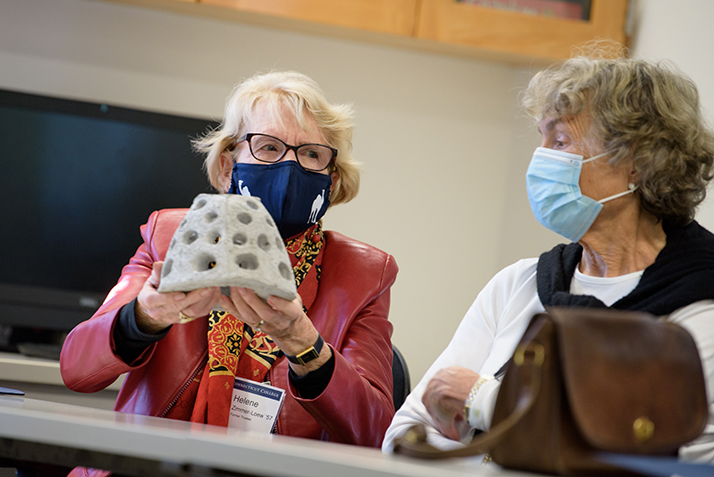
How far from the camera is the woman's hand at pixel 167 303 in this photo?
114 cm

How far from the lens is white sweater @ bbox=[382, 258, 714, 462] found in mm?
1137

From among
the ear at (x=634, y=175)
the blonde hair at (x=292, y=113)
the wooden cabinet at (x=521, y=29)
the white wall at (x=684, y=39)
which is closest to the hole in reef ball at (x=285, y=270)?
the blonde hair at (x=292, y=113)

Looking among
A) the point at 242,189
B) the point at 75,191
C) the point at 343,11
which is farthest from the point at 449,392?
the point at 75,191

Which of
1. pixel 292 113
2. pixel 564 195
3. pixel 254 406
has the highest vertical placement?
pixel 292 113

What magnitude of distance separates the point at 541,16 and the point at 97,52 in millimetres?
1862

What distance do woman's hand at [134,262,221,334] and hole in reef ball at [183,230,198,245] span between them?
3.7 inches

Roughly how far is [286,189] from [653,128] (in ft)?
2.64

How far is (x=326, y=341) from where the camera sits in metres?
1.54

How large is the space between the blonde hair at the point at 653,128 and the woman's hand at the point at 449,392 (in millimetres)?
600

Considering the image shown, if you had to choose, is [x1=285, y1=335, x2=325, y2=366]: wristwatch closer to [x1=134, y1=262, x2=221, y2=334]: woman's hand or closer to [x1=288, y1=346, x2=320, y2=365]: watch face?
[x1=288, y1=346, x2=320, y2=365]: watch face

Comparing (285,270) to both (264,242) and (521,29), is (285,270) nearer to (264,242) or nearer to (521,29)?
(264,242)

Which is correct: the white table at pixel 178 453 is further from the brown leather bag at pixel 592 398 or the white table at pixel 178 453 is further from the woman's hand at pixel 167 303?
the woman's hand at pixel 167 303

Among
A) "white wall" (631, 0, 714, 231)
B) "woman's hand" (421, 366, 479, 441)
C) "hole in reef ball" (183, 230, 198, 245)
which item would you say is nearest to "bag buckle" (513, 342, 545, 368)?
"woman's hand" (421, 366, 479, 441)

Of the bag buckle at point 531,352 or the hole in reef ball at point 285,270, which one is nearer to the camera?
the bag buckle at point 531,352
